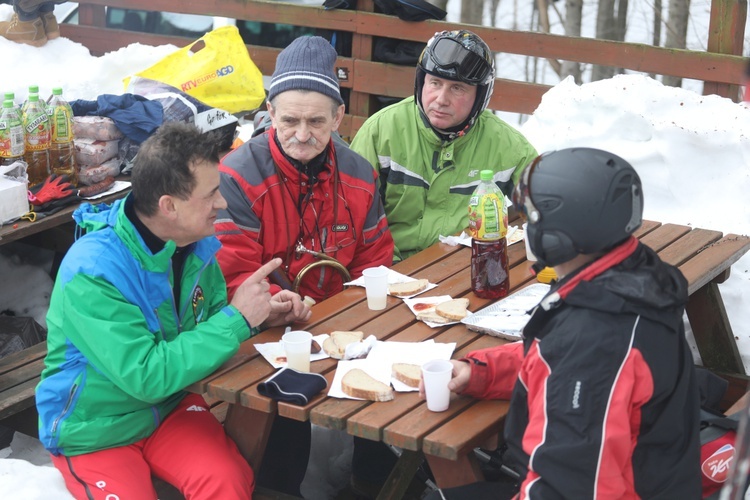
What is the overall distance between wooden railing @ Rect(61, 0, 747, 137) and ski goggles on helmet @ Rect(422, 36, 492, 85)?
2644mm

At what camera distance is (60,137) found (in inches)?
201

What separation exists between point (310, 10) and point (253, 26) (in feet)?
4.76

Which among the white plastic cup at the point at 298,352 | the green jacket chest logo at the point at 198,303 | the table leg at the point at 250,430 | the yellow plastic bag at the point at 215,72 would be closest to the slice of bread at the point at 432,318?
the white plastic cup at the point at 298,352

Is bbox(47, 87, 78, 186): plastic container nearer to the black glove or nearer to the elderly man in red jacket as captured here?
the elderly man in red jacket

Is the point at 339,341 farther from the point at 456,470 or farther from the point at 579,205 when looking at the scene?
the point at 579,205

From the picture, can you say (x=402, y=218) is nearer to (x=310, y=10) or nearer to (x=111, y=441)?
(x=111, y=441)

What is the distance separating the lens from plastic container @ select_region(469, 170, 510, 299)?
3.63m

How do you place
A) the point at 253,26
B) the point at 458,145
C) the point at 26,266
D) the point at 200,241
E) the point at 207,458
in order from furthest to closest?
the point at 253,26 < the point at 26,266 < the point at 458,145 < the point at 200,241 < the point at 207,458

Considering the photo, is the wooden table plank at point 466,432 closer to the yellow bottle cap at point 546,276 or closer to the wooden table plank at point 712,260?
the yellow bottle cap at point 546,276

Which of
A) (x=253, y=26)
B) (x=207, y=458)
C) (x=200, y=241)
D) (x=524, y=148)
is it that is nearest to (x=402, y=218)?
(x=524, y=148)

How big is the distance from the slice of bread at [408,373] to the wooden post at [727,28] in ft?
14.2

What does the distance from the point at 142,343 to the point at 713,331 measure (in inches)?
108

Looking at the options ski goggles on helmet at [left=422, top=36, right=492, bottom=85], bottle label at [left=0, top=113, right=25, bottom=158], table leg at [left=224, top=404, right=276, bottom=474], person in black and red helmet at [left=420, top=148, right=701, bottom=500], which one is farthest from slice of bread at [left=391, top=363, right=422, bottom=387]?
bottle label at [left=0, top=113, right=25, bottom=158]

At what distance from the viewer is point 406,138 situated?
4621mm
